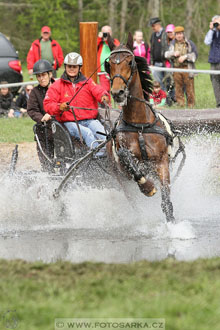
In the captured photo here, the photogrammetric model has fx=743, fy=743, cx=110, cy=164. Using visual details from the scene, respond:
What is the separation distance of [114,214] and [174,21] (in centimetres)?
2884

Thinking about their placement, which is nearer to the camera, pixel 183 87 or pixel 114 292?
pixel 114 292

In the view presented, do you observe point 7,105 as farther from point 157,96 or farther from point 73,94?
point 157,96

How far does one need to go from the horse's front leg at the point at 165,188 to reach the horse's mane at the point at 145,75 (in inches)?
28.8

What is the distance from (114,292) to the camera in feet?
16.4

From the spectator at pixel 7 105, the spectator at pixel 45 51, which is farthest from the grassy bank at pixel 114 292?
the spectator at pixel 45 51

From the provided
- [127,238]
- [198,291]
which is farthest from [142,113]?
[198,291]

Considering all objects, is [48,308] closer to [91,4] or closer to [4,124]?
[4,124]

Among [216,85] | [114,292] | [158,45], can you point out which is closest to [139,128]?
[114,292]

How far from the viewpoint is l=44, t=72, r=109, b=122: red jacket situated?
8.95 meters

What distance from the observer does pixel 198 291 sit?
5.05 meters

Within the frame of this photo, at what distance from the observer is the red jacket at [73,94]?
8.95 m

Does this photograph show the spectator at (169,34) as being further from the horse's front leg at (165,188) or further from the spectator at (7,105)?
the horse's front leg at (165,188)

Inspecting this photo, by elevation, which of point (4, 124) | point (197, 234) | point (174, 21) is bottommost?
point (174, 21)

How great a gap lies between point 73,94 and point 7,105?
296 inches
